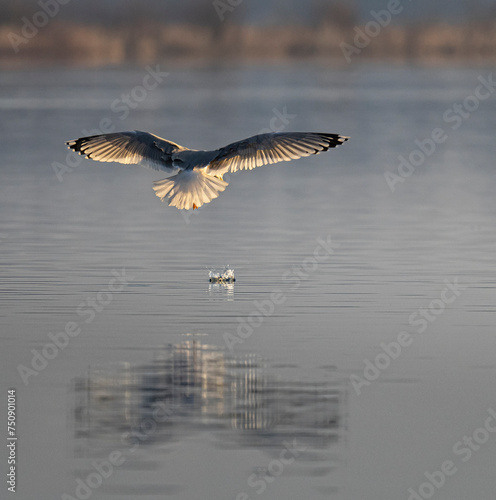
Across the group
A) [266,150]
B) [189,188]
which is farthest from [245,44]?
[189,188]

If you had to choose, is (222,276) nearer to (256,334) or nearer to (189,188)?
(189,188)

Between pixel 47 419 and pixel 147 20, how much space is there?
268 ft

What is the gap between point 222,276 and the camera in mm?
13352

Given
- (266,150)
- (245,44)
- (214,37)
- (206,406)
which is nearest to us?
(206,406)

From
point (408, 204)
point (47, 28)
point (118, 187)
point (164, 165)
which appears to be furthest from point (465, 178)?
point (47, 28)

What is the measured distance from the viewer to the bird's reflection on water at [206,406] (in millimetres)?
8234

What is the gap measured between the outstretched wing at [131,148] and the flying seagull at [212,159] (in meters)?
0.01

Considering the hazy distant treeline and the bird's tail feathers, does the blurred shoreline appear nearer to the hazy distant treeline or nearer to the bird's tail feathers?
the hazy distant treeline

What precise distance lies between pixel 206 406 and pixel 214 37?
252 feet

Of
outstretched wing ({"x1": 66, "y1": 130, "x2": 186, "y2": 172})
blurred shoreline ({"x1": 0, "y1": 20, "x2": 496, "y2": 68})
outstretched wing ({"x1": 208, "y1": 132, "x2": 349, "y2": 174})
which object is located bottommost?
outstretched wing ({"x1": 208, "y1": 132, "x2": 349, "y2": 174})

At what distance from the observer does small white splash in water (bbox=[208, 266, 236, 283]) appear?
1323 centimetres

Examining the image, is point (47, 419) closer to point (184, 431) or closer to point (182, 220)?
point (184, 431)

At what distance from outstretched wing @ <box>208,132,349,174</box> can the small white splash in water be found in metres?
1.02

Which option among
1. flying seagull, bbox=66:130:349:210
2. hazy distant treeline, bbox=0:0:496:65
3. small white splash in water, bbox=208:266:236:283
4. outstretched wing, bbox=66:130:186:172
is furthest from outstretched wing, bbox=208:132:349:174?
hazy distant treeline, bbox=0:0:496:65
